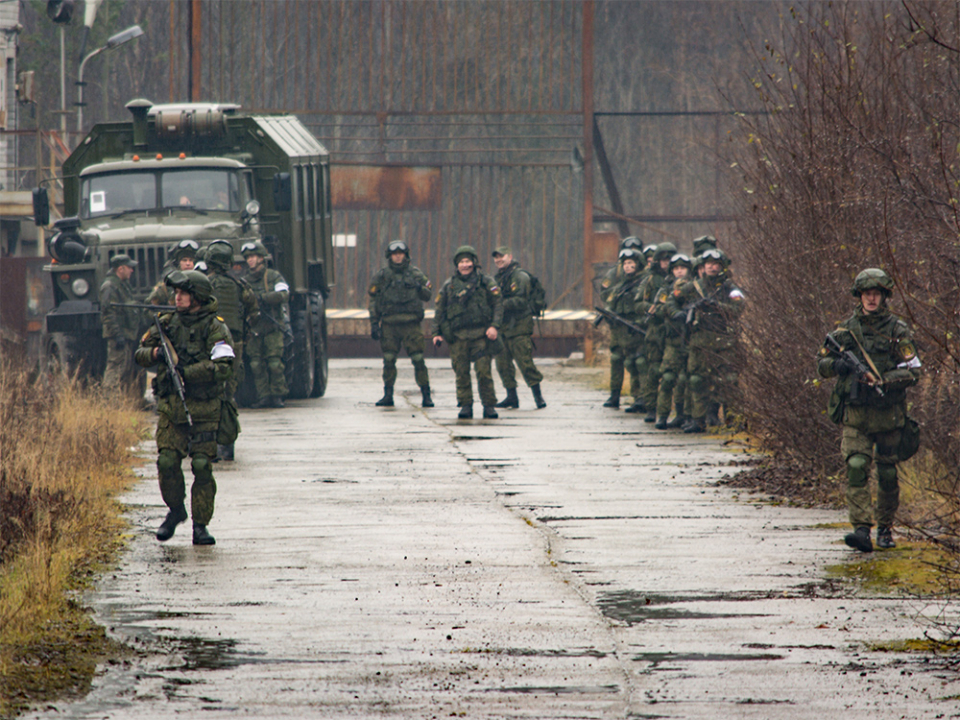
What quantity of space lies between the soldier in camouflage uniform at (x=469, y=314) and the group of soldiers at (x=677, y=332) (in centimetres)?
165

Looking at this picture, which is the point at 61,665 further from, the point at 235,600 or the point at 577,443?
the point at 577,443

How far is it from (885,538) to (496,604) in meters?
2.81

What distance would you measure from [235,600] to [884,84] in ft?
20.4

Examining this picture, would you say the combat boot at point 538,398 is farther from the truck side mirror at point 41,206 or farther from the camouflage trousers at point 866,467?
the camouflage trousers at point 866,467

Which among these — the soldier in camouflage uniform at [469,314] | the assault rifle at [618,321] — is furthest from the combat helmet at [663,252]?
the soldier in camouflage uniform at [469,314]

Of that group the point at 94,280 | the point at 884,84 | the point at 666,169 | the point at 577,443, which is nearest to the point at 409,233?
the point at 666,169

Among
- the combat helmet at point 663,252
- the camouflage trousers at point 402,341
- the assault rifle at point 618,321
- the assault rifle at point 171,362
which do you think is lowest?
the camouflage trousers at point 402,341

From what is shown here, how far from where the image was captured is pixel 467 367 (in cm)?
1780

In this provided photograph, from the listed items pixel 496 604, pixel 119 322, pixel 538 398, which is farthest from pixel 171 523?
pixel 538 398

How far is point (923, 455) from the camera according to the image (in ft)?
39.1

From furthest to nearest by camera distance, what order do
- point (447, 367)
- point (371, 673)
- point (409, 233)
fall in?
point (409, 233) < point (447, 367) < point (371, 673)

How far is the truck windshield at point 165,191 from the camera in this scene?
1948cm

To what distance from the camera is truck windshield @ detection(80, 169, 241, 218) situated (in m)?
19.5

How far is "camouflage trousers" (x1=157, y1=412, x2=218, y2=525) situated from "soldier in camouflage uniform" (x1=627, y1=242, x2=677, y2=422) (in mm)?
7755
